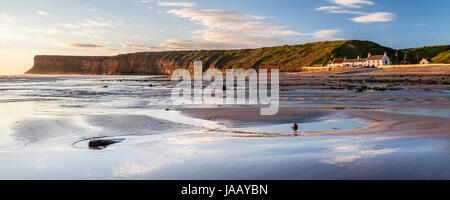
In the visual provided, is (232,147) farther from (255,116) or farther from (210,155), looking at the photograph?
(255,116)

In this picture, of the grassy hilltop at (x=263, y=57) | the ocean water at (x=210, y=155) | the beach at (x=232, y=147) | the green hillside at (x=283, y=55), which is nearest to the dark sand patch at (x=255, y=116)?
the beach at (x=232, y=147)

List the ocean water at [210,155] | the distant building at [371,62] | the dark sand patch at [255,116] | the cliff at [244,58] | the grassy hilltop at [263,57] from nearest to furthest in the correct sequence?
the ocean water at [210,155] < the dark sand patch at [255,116] < the distant building at [371,62] < the grassy hilltop at [263,57] < the cliff at [244,58]

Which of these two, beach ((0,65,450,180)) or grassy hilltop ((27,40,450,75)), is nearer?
beach ((0,65,450,180))

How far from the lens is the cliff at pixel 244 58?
12206cm

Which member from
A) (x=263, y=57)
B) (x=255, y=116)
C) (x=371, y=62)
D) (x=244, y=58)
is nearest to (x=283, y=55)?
(x=263, y=57)

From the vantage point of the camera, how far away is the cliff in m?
122

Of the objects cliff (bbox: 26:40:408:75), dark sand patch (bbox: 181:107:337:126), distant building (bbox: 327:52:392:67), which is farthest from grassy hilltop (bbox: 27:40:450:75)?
dark sand patch (bbox: 181:107:337:126)

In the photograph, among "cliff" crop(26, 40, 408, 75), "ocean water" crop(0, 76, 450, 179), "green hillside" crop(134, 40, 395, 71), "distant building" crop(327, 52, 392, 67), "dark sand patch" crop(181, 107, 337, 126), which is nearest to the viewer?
"ocean water" crop(0, 76, 450, 179)

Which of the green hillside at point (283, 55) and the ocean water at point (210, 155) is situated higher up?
the green hillside at point (283, 55)

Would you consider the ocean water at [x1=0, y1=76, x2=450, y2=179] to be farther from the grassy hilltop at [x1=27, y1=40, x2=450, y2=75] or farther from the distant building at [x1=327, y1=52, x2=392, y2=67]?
the grassy hilltop at [x1=27, y1=40, x2=450, y2=75]

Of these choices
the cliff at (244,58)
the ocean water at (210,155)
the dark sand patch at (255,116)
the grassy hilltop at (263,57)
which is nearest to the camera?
the ocean water at (210,155)

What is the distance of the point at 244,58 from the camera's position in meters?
152

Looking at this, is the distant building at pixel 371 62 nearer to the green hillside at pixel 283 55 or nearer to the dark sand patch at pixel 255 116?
the green hillside at pixel 283 55

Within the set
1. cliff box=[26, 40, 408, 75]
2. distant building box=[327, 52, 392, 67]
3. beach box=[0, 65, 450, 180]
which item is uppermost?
cliff box=[26, 40, 408, 75]
